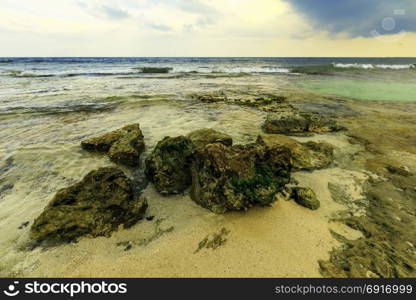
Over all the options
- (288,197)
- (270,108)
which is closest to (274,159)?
(288,197)

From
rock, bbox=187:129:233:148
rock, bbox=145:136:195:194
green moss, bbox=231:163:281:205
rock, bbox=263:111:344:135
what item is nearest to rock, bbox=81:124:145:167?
rock, bbox=145:136:195:194

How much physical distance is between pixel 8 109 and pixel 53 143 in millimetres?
5907

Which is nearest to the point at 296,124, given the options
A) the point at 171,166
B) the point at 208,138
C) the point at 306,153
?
the point at 306,153

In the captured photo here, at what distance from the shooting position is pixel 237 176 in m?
2.90

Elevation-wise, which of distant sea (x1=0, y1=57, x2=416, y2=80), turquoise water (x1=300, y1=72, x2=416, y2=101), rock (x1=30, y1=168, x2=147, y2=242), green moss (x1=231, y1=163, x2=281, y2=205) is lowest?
rock (x1=30, y1=168, x2=147, y2=242)

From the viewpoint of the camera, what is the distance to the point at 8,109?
8805 mm

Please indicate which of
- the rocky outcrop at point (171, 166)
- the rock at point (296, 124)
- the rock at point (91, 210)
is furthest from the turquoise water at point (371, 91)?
the rock at point (91, 210)

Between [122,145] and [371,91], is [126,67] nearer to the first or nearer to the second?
[371,91]

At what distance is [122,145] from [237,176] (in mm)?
2772

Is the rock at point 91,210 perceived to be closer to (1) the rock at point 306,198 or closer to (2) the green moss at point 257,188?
(2) the green moss at point 257,188

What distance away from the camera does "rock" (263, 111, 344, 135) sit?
6312mm

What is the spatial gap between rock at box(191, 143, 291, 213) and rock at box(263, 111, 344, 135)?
3.26 meters

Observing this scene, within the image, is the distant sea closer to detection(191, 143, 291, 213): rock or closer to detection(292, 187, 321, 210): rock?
detection(191, 143, 291, 213): rock

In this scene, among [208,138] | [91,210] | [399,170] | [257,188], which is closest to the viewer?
[91,210]
